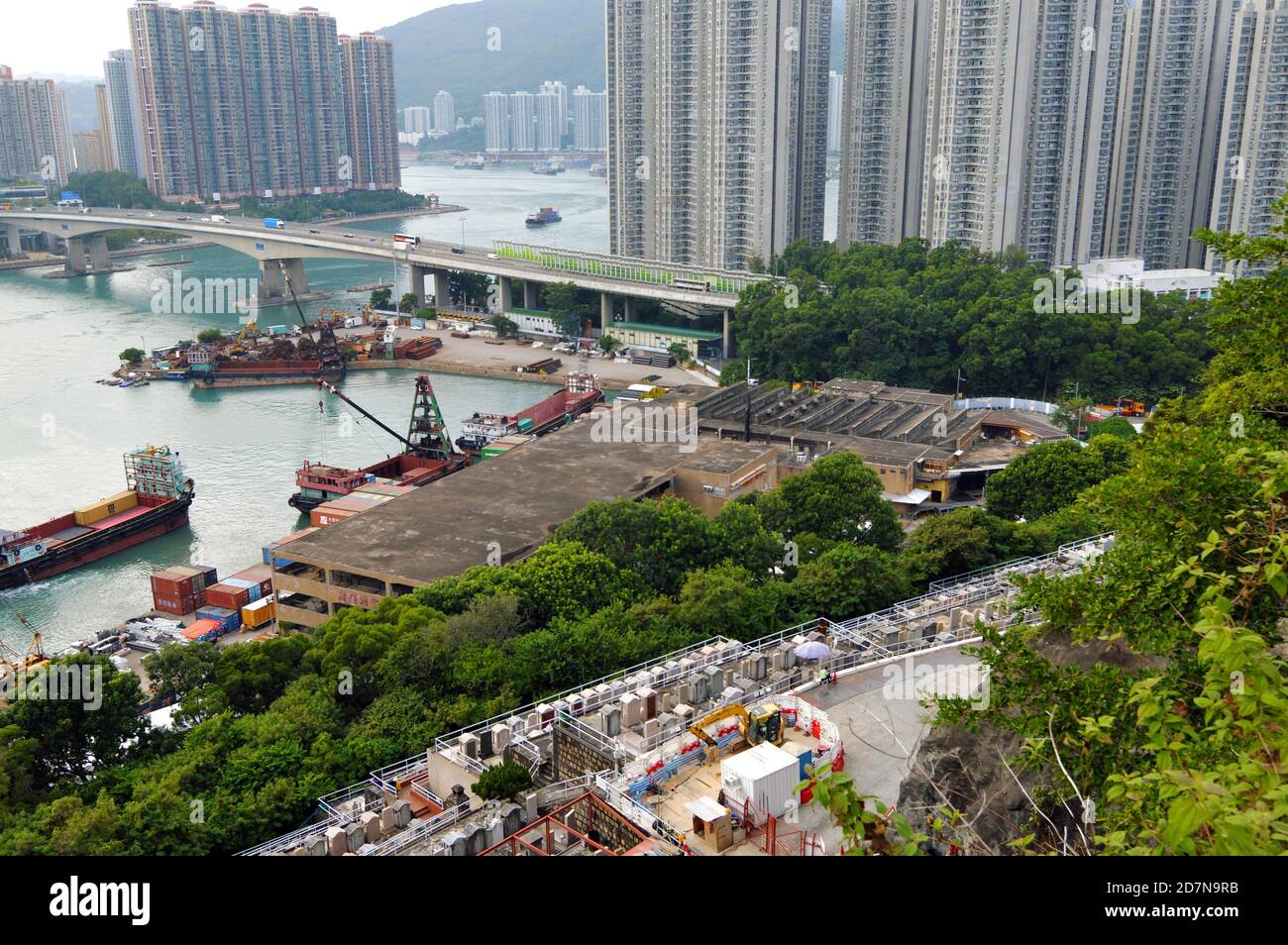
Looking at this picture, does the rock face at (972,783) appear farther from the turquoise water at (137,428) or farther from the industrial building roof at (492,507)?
the turquoise water at (137,428)

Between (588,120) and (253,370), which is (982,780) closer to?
(253,370)

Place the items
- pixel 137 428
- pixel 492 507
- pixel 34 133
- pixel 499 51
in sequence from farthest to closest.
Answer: pixel 499 51 → pixel 34 133 → pixel 137 428 → pixel 492 507

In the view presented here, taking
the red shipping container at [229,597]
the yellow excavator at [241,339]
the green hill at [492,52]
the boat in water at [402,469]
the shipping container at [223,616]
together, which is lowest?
the shipping container at [223,616]

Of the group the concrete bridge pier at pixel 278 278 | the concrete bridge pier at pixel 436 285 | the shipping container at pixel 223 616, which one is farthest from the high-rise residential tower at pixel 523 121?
the shipping container at pixel 223 616

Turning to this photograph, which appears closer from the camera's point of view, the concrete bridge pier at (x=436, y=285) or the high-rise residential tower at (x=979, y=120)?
the high-rise residential tower at (x=979, y=120)

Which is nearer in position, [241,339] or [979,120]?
[979,120]

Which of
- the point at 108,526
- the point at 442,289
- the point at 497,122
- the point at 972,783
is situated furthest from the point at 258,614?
the point at 497,122

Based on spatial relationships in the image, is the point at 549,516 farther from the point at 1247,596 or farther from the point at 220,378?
the point at 220,378
